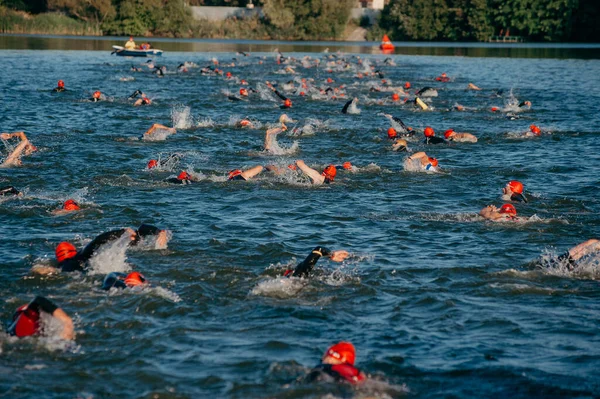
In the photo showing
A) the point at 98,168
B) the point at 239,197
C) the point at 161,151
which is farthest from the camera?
the point at 161,151

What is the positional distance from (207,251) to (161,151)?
28.6 ft

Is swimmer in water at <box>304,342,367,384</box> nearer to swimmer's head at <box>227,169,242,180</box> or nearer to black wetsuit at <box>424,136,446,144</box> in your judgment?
swimmer's head at <box>227,169,242,180</box>

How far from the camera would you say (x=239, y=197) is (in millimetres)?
16109

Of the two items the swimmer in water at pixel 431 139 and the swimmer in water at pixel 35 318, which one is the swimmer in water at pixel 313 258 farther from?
the swimmer in water at pixel 431 139

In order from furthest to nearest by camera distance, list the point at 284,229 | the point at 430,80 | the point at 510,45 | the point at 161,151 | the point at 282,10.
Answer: the point at 282,10, the point at 510,45, the point at 430,80, the point at 161,151, the point at 284,229

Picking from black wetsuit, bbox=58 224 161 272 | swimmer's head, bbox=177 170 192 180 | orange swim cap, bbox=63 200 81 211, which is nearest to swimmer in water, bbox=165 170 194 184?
swimmer's head, bbox=177 170 192 180

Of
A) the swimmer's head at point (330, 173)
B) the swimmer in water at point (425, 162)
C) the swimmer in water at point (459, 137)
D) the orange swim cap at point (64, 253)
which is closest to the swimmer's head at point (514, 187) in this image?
the swimmer in water at point (425, 162)

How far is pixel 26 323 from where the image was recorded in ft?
29.2

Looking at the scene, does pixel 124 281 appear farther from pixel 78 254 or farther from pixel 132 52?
pixel 132 52

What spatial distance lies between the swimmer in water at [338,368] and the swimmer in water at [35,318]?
2814 millimetres

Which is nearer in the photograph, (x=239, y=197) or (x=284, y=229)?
(x=284, y=229)

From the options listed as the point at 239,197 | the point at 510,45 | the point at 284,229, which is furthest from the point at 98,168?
the point at 510,45

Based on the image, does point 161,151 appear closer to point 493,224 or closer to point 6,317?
point 493,224

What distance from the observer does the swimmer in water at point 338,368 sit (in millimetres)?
7812
